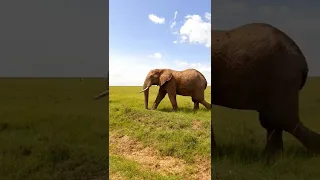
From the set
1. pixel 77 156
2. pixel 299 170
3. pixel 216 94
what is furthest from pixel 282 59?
pixel 77 156

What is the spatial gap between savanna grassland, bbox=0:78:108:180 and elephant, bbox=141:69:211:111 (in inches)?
86.1

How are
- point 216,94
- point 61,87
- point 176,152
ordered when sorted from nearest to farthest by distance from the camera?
point 216,94 < point 176,152 < point 61,87

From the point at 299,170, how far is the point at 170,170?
7.78 feet

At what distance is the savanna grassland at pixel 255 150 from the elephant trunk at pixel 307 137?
0.34 ft

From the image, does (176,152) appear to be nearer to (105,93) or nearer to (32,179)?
(105,93)

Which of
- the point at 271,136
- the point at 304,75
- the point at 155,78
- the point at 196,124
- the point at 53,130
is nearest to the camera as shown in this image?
the point at 304,75

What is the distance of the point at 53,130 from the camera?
6.76 meters

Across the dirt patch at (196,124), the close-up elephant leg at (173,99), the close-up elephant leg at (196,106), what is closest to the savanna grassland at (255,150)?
the dirt patch at (196,124)

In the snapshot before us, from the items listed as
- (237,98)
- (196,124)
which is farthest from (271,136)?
(196,124)

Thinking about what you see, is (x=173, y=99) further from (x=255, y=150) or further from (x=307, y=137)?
(x=307, y=137)

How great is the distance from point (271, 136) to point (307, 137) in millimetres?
573

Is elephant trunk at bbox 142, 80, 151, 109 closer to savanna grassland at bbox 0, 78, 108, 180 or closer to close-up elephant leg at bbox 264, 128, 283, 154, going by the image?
savanna grassland at bbox 0, 78, 108, 180

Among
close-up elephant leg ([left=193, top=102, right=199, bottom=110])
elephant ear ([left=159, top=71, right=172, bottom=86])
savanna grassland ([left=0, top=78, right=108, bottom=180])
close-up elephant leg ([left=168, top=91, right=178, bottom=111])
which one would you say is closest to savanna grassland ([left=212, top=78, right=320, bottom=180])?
savanna grassland ([left=0, top=78, right=108, bottom=180])

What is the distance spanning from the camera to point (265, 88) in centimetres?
528
